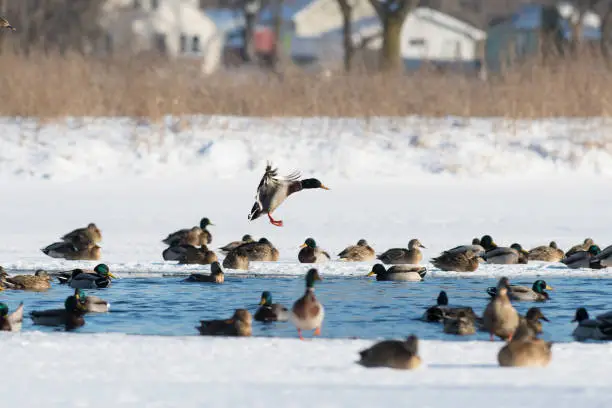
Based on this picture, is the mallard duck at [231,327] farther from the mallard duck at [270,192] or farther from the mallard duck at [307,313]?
the mallard duck at [270,192]

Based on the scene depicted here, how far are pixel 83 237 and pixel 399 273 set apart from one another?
433cm

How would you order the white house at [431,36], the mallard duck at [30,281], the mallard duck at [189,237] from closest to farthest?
1. the mallard duck at [30,281]
2. the mallard duck at [189,237]
3. the white house at [431,36]

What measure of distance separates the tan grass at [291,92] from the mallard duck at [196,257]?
437 inches

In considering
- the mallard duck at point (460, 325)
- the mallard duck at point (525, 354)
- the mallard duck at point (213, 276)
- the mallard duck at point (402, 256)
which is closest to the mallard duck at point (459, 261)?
the mallard duck at point (402, 256)

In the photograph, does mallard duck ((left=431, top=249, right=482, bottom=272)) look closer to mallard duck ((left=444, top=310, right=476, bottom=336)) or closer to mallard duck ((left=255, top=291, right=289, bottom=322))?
mallard duck ((left=255, top=291, right=289, bottom=322))

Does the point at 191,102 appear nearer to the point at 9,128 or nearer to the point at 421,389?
the point at 9,128

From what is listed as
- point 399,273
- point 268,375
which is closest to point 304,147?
point 399,273

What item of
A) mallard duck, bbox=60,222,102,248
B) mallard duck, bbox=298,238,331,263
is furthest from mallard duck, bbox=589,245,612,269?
mallard duck, bbox=60,222,102,248

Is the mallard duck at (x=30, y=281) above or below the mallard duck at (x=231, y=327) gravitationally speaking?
above

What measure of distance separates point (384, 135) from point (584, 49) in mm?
6237

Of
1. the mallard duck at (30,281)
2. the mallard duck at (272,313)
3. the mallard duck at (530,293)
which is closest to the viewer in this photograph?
the mallard duck at (272,313)

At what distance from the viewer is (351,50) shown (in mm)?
52031

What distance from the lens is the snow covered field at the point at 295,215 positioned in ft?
26.6

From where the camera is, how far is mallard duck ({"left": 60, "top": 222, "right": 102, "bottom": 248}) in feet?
53.6
